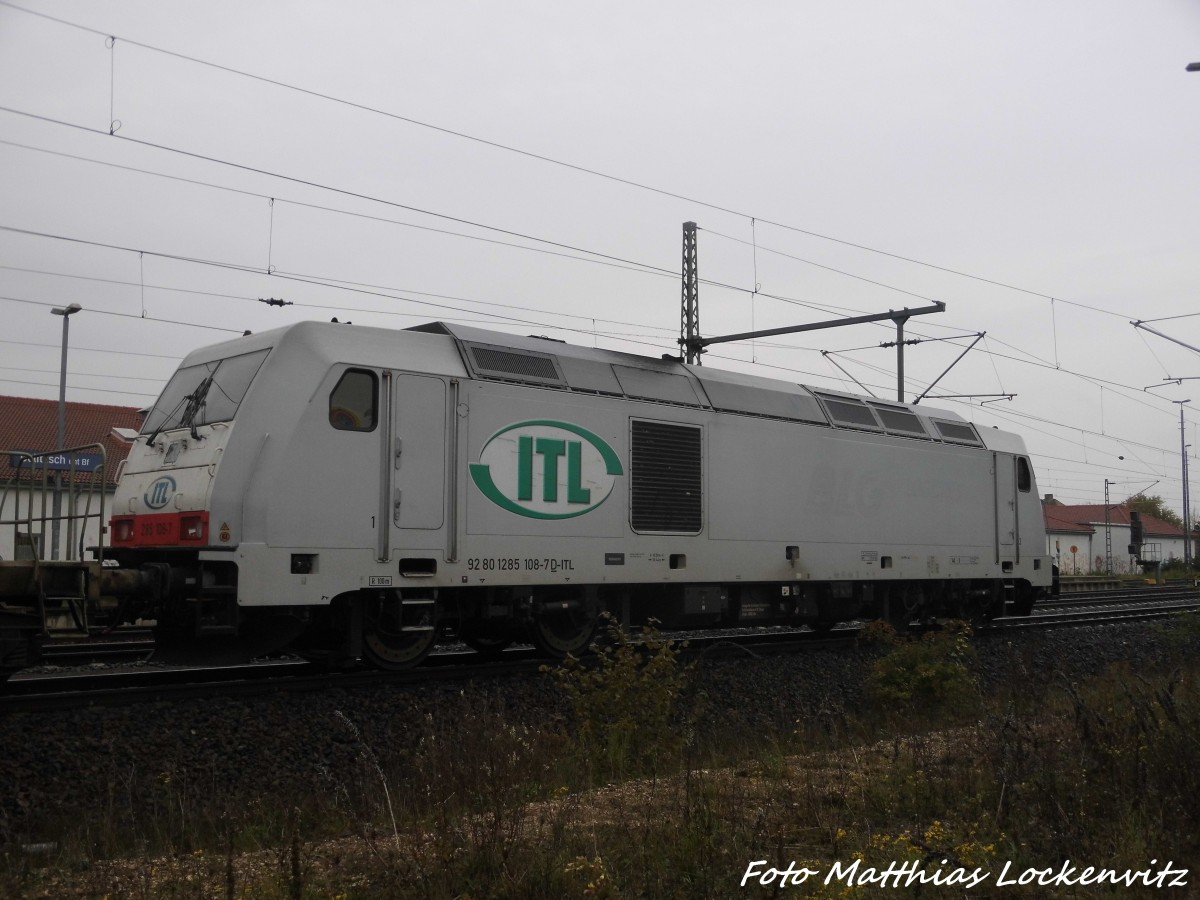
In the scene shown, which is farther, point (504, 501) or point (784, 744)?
point (504, 501)

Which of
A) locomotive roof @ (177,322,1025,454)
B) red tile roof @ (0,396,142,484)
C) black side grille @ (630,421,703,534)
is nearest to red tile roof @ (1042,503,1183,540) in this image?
red tile roof @ (0,396,142,484)

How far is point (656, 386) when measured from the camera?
12719 millimetres

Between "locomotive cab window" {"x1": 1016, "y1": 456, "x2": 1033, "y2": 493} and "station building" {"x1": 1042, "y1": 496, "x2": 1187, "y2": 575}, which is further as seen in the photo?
"station building" {"x1": 1042, "y1": 496, "x2": 1187, "y2": 575}

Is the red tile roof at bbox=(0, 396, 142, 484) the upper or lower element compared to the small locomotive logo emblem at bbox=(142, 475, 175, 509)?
upper

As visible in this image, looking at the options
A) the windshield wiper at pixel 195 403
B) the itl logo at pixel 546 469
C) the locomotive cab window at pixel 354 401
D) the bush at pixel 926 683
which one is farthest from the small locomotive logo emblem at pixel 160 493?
the bush at pixel 926 683

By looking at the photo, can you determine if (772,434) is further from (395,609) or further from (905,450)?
(395,609)

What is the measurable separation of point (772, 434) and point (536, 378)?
4116 mm

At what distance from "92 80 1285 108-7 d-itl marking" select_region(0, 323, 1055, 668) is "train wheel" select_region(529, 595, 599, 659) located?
3 cm

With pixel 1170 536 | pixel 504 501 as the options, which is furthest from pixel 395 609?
pixel 1170 536

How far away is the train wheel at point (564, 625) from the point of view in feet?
37.7

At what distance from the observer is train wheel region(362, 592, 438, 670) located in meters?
10.1

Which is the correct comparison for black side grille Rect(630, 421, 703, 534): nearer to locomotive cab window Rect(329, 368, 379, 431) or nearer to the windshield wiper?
locomotive cab window Rect(329, 368, 379, 431)

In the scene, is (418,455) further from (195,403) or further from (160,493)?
(160,493)

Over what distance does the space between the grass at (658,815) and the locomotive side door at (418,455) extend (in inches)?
81.6
